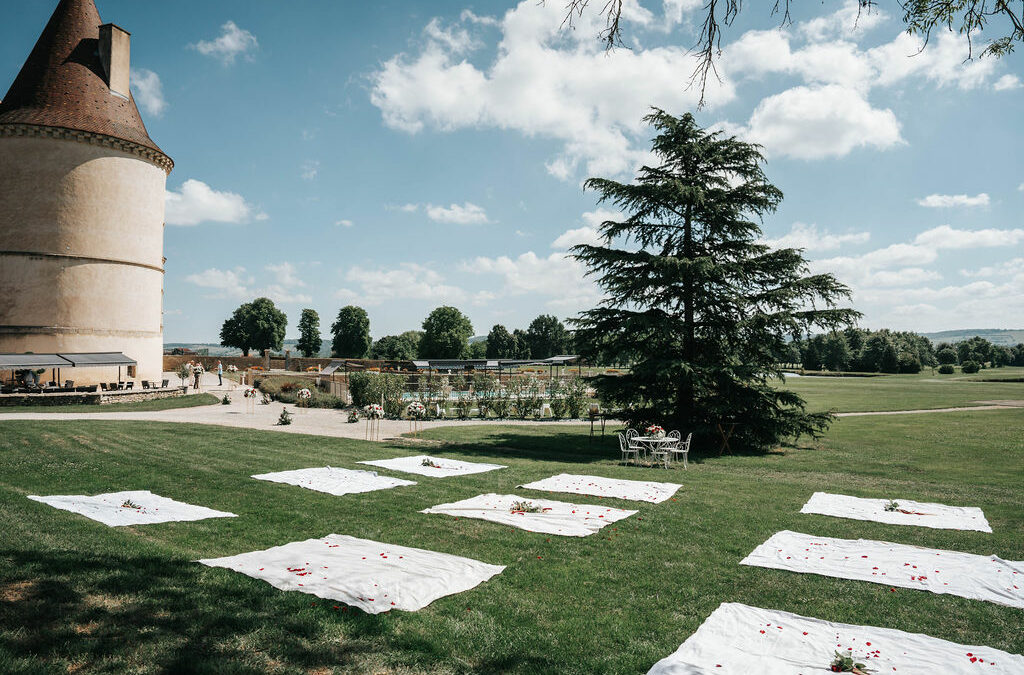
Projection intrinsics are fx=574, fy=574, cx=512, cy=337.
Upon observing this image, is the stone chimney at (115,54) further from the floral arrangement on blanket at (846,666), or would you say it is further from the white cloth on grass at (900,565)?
the floral arrangement on blanket at (846,666)

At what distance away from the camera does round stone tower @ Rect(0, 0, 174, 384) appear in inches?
1123

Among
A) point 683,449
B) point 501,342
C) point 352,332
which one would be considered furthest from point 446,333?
point 683,449

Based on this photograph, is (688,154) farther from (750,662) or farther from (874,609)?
(750,662)

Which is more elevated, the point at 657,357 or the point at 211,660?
the point at 657,357

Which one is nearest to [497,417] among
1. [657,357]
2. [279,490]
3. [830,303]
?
[657,357]

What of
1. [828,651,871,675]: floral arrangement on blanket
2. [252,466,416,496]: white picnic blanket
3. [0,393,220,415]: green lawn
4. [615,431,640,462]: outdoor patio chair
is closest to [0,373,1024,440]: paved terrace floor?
[0,393,220,415]: green lawn

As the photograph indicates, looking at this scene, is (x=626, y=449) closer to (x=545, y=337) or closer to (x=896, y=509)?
(x=896, y=509)

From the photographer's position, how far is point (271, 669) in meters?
3.99

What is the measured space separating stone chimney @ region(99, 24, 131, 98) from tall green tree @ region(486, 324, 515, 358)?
88.2 meters

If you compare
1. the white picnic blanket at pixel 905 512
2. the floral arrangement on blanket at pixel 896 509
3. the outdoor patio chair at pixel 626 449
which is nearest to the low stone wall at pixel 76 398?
the outdoor patio chair at pixel 626 449

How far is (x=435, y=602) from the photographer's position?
17.4 feet

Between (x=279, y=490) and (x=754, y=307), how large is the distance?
14.7 meters

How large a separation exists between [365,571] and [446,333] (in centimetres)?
8731

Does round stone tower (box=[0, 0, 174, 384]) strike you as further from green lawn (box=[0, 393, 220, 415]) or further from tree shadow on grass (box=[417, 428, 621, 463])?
tree shadow on grass (box=[417, 428, 621, 463])
